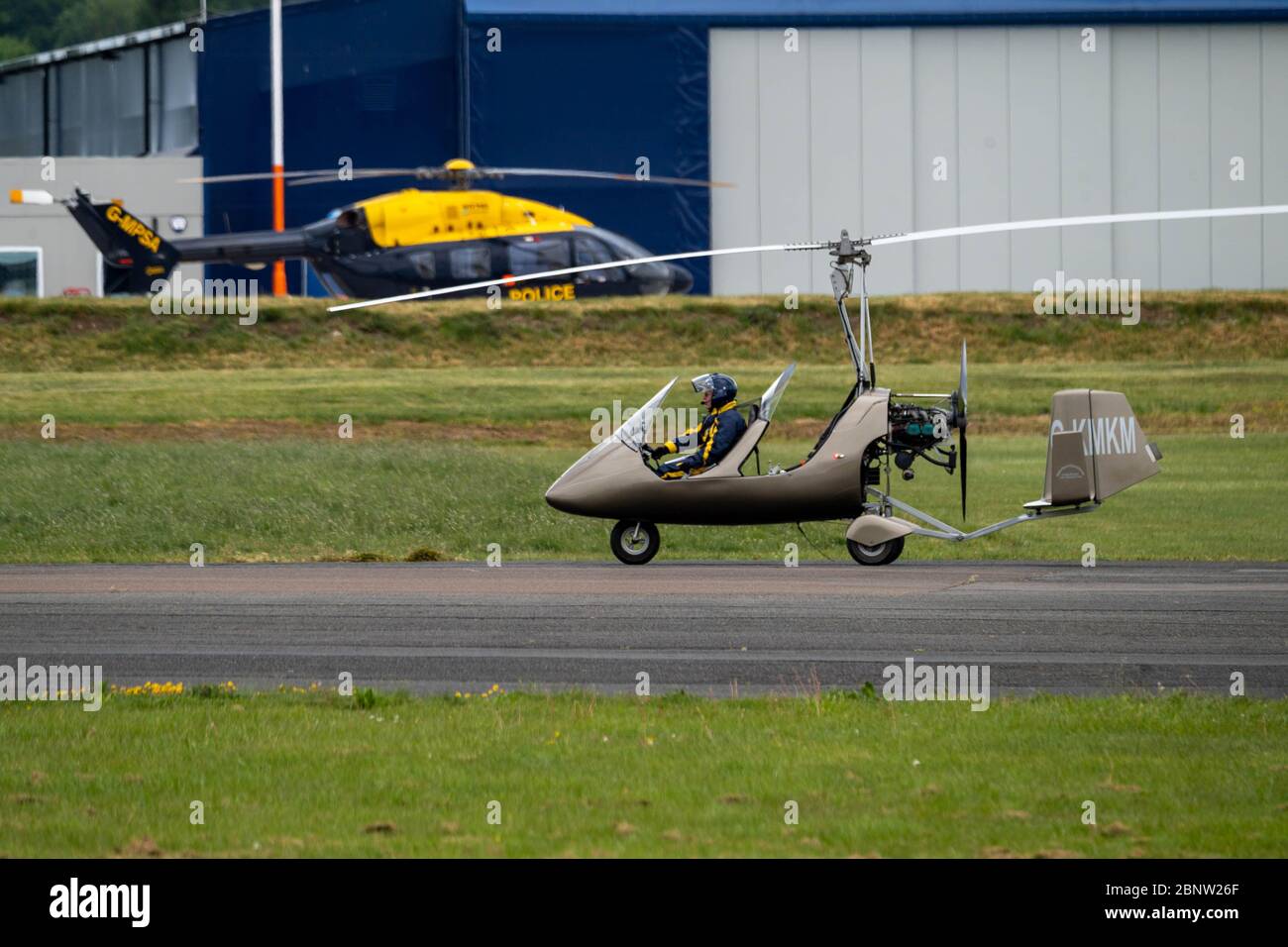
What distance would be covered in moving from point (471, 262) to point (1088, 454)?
81.0 feet

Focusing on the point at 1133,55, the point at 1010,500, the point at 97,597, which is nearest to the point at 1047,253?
the point at 1133,55

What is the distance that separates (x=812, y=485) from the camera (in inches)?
639

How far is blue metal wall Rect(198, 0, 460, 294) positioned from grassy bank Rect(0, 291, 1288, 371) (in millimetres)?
5988

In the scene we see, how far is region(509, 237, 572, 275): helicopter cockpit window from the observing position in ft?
128

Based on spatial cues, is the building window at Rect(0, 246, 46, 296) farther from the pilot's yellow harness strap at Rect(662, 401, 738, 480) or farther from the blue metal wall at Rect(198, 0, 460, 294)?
the pilot's yellow harness strap at Rect(662, 401, 738, 480)

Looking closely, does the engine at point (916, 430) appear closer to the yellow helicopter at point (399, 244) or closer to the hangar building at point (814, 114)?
the yellow helicopter at point (399, 244)

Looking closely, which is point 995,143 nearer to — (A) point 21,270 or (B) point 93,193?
(B) point 93,193

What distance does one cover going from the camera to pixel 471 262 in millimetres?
39000

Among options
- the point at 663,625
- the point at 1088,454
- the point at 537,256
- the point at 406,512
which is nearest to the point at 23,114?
the point at 537,256

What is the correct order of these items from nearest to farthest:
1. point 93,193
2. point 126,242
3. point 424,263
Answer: point 424,263 → point 126,242 → point 93,193

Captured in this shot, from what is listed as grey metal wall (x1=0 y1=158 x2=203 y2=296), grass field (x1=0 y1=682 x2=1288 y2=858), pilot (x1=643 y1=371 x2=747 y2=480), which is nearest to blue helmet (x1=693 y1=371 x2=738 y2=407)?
pilot (x1=643 y1=371 x2=747 y2=480)

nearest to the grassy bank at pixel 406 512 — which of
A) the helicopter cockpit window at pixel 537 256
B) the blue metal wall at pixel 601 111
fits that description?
the helicopter cockpit window at pixel 537 256
